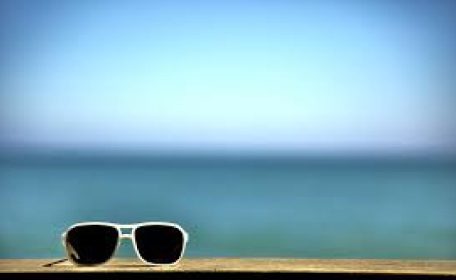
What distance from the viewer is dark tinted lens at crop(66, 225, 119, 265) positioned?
1415mm

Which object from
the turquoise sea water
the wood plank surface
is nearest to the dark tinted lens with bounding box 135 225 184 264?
the wood plank surface

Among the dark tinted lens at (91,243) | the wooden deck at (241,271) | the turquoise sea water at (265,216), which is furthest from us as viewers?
the turquoise sea water at (265,216)

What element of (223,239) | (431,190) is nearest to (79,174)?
(431,190)

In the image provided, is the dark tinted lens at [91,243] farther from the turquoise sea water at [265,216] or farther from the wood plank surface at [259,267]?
the turquoise sea water at [265,216]

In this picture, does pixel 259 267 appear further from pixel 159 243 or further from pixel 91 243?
pixel 91 243

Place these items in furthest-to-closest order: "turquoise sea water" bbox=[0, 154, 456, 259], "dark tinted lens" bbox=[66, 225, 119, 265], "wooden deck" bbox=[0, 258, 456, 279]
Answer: "turquoise sea water" bbox=[0, 154, 456, 259], "dark tinted lens" bbox=[66, 225, 119, 265], "wooden deck" bbox=[0, 258, 456, 279]

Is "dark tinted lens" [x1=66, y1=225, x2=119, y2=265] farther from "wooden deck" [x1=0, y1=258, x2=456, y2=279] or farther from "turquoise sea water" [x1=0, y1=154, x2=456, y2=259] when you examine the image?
"turquoise sea water" [x1=0, y1=154, x2=456, y2=259]

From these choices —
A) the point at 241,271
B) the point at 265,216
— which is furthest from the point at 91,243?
the point at 265,216

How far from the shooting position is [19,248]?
9508 millimetres

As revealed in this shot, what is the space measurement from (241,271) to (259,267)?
72mm

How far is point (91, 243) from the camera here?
1437 millimetres

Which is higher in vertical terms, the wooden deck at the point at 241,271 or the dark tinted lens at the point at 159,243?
the dark tinted lens at the point at 159,243

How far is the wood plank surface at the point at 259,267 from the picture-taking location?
1269mm

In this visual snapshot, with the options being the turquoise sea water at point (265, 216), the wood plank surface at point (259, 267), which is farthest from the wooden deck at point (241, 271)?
the turquoise sea water at point (265, 216)
